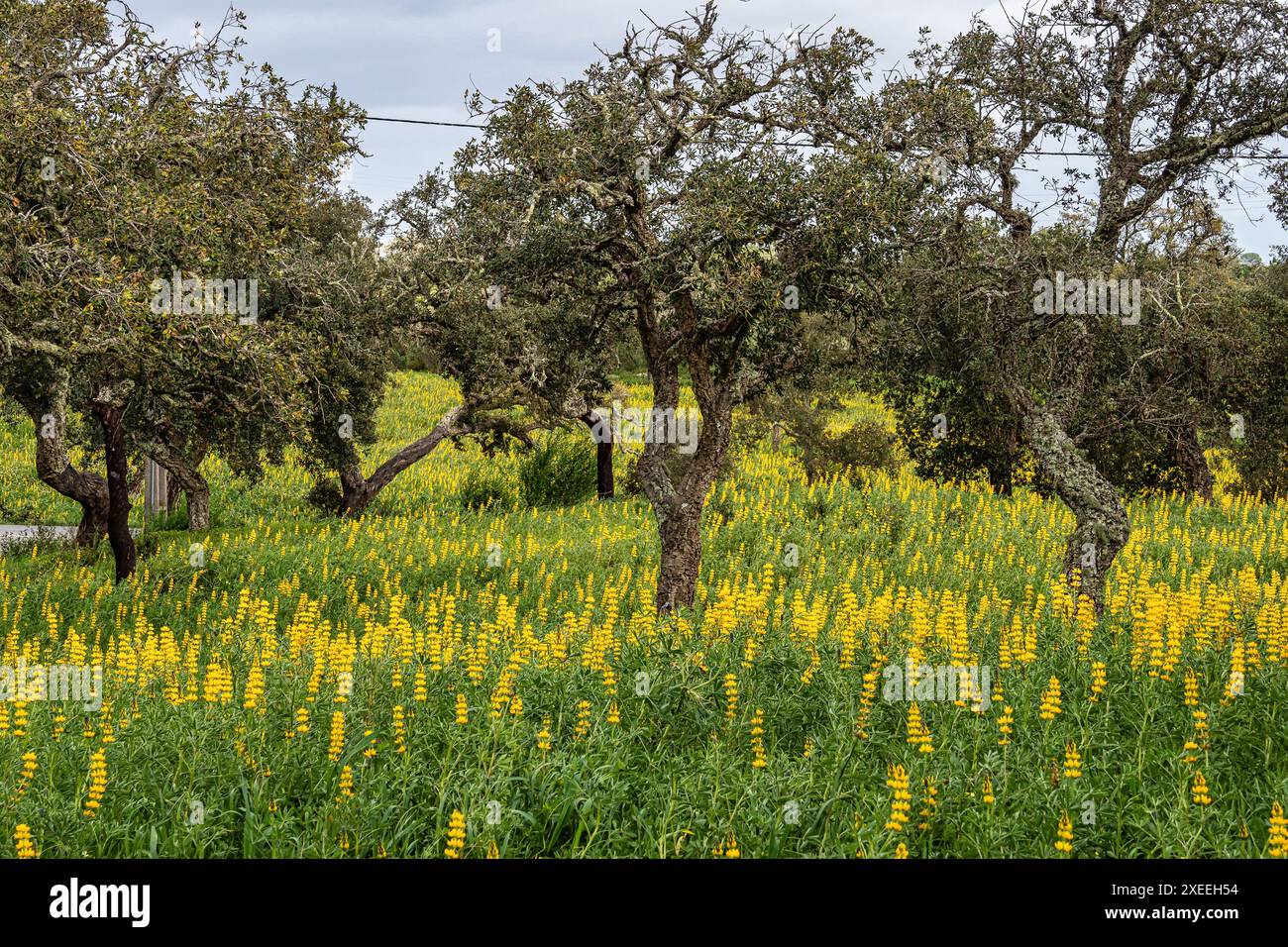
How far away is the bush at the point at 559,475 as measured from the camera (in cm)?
2867

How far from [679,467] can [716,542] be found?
4.10 meters

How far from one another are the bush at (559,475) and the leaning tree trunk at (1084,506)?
17.0 metres

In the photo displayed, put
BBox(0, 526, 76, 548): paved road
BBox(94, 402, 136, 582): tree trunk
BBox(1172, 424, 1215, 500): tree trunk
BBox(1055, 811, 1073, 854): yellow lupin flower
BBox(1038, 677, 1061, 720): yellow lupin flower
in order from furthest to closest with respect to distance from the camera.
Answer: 1. BBox(1172, 424, 1215, 500): tree trunk
2. BBox(0, 526, 76, 548): paved road
3. BBox(94, 402, 136, 582): tree trunk
4. BBox(1038, 677, 1061, 720): yellow lupin flower
5. BBox(1055, 811, 1073, 854): yellow lupin flower

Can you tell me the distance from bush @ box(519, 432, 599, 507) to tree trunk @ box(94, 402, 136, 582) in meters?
12.5

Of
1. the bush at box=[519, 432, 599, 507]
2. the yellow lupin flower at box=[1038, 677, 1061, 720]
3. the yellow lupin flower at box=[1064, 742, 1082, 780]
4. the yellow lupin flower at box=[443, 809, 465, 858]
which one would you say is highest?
the bush at box=[519, 432, 599, 507]

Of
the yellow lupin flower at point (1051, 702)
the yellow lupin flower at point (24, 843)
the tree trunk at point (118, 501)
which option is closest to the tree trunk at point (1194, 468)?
the yellow lupin flower at point (1051, 702)

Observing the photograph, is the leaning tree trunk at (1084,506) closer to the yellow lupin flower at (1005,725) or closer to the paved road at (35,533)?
the yellow lupin flower at (1005,725)

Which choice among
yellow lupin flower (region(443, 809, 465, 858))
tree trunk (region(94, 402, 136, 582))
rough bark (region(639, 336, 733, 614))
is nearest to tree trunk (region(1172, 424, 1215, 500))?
rough bark (region(639, 336, 733, 614))

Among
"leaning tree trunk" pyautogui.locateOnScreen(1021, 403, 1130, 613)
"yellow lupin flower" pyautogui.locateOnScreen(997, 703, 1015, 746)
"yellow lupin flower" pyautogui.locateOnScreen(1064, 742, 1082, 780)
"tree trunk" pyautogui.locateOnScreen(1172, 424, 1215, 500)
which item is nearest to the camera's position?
"yellow lupin flower" pyautogui.locateOnScreen(1064, 742, 1082, 780)

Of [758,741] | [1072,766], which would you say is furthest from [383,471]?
[1072,766]

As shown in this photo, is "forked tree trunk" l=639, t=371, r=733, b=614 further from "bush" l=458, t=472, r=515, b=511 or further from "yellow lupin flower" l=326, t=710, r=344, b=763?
"bush" l=458, t=472, r=515, b=511

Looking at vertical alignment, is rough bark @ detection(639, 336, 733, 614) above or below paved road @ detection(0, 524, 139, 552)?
above

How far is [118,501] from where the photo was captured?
668 inches

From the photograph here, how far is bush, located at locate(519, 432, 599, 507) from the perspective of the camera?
2867 cm
